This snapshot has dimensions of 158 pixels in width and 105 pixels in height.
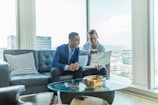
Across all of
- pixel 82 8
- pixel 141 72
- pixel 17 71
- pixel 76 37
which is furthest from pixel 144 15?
pixel 17 71

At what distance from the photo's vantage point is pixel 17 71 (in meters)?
3.39

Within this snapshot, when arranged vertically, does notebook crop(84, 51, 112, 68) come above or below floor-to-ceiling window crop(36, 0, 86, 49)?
below

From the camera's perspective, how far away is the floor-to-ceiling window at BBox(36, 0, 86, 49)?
15.0ft

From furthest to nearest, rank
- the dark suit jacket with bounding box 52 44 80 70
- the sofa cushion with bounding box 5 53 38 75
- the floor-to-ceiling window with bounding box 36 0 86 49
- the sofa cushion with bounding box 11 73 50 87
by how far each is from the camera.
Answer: the floor-to-ceiling window with bounding box 36 0 86 49 → the sofa cushion with bounding box 5 53 38 75 → the dark suit jacket with bounding box 52 44 80 70 → the sofa cushion with bounding box 11 73 50 87

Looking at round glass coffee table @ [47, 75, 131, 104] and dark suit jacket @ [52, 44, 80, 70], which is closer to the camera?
round glass coffee table @ [47, 75, 131, 104]

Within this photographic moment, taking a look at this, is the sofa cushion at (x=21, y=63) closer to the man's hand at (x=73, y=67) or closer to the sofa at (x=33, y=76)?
the sofa at (x=33, y=76)

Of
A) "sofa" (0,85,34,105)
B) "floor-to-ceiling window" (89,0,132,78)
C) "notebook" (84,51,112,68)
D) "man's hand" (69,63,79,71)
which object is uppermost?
"floor-to-ceiling window" (89,0,132,78)

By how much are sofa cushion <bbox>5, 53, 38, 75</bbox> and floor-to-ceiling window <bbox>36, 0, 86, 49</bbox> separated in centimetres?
96

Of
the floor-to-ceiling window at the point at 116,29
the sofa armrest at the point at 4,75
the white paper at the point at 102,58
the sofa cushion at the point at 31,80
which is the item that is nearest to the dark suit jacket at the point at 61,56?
the sofa cushion at the point at 31,80

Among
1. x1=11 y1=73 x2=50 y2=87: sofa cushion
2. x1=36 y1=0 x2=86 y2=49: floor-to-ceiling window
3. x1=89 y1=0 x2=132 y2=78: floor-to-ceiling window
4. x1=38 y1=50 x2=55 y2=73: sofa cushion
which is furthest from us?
x1=36 y1=0 x2=86 y2=49: floor-to-ceiling window

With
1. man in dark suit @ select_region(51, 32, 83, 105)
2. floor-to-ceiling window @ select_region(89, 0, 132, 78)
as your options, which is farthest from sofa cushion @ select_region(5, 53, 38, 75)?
floor-to-ceiling window @ select_region(89, 0, 132, 78)

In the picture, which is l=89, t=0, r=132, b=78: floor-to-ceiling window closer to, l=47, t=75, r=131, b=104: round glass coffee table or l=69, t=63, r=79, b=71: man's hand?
l=69, t=63, r=79, b=71: man's hand

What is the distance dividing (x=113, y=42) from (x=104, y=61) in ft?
4.64

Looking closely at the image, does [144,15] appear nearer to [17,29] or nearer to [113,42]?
[113,42]
